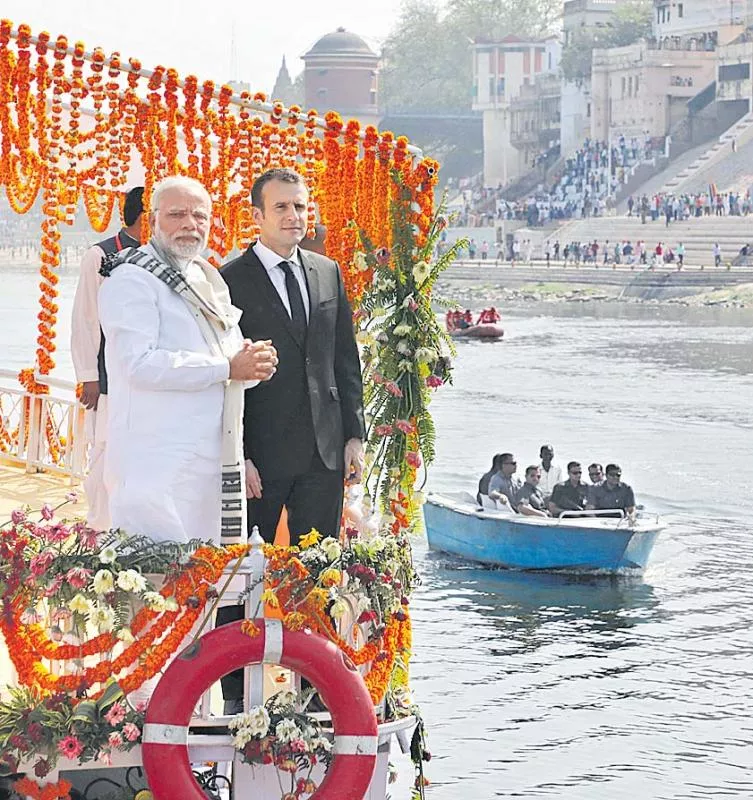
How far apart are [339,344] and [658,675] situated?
6710mm

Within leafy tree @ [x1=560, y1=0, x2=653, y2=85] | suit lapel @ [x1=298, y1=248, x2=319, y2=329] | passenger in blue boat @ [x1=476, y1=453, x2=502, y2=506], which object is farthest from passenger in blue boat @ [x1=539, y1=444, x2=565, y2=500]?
leafy tree @ [x1=560, y1=0, x2=653, y2=85]

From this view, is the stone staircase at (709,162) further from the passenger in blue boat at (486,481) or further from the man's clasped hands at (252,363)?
the man's clasped hands at (252,363)

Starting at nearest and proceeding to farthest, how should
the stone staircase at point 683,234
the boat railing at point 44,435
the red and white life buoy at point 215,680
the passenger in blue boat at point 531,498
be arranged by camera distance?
the red and white life buoy at point 215,680, the boat railing at point 44,435, the passenger in blue boat at point 531,498, the stone staircase at point 683,234

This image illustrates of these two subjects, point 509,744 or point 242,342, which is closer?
point 242,342

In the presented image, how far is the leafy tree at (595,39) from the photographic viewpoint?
226 ft

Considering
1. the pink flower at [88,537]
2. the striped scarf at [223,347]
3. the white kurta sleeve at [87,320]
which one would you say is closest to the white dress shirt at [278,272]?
the striped scarf at [223,347]

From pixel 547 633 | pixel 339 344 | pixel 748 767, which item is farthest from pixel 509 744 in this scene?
pixel 339 344

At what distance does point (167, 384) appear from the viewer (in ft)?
11.6

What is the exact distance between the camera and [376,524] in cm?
493

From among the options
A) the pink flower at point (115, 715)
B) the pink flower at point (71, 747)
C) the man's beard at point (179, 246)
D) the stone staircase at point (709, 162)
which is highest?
the stone staircase at point (709, 162)

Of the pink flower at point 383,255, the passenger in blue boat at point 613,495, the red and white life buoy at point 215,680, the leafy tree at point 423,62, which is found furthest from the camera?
the leafy tree at point 423,62

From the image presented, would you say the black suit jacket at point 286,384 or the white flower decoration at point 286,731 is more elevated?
the black suit jacket at point 286,384

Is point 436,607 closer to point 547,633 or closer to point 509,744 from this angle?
point 547,633

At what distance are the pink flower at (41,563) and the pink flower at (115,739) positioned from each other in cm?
36
